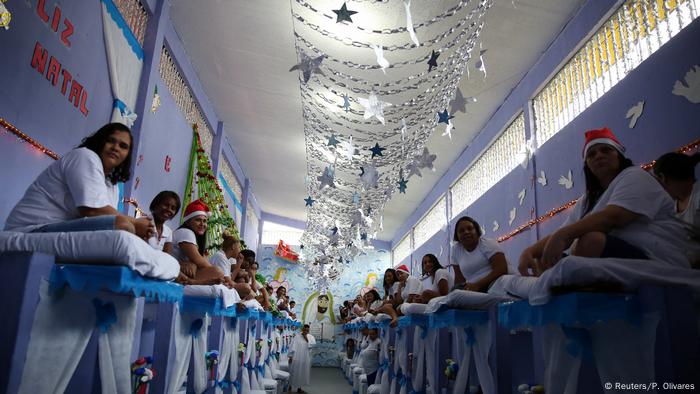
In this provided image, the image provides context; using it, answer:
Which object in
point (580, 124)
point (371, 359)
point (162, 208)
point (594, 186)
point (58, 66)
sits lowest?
point (371, 359)

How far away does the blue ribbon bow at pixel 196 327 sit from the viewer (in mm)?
2594

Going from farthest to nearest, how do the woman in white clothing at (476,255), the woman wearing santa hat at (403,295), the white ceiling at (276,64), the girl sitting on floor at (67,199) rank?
1. the white ceiling at (276,64)
2. the woman wearing santa hat at (403,295)
3. the woman in white clothing at (476,255)
4. the girl sitting on floor at (67,199)

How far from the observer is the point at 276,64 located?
238 inches

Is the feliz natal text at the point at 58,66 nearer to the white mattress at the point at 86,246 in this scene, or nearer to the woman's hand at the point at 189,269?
the woman's hand at the point at 189,269

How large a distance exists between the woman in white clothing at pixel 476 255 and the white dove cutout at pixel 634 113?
4.94ft

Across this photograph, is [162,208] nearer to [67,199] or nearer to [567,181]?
[67,199]

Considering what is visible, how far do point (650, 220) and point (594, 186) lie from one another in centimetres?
44

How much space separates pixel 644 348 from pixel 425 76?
4.14 meters

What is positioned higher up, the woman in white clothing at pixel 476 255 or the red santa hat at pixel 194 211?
the red santa hat at pixel 194 211

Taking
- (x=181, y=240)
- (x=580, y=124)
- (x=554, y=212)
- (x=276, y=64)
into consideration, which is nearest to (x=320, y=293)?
(x=276, y=64)

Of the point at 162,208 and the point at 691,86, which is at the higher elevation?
the point at 691,86

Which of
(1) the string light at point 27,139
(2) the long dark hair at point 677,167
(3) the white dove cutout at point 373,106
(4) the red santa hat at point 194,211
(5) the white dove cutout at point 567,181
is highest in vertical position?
(3) the white dove cutout at point 373,106

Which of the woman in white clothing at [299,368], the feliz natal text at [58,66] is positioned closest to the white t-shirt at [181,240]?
the feliz natal text at [58,66]

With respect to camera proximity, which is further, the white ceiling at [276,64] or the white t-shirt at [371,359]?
the white t-shirt at [371,359]
